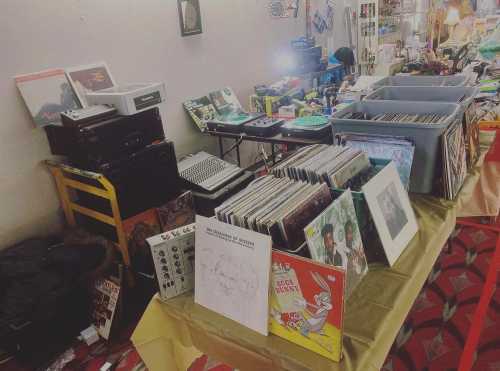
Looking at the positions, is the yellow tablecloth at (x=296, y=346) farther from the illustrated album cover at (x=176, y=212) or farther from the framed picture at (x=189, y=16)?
the framed picture at (x=189, y=16)

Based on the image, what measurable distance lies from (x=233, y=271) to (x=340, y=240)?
318mm

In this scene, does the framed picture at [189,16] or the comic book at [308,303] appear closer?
the comic book at [308,303]

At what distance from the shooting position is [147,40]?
2748 millimetres

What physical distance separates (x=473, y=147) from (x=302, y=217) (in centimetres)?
129

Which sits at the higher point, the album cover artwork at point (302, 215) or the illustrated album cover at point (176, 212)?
the album cover artwork at point (302, 215)

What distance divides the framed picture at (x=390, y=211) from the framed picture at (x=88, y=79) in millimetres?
1880

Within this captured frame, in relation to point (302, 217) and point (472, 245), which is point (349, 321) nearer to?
point (302, 217)

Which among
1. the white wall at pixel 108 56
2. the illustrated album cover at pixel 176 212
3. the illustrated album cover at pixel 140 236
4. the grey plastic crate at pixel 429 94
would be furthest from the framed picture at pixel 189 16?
the grey plastic crate at pixel 429 94

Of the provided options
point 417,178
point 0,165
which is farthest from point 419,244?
point 0,165

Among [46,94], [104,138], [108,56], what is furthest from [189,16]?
[104,138]

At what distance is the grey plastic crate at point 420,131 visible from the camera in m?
1.53

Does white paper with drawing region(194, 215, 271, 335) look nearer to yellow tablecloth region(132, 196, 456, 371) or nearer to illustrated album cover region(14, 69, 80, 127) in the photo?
yellow tablecloth region(132, 196, 456, 371)

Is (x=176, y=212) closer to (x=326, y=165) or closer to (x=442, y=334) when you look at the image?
(x=326, y=165)

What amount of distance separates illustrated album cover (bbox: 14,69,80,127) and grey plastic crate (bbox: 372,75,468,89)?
1808mm
